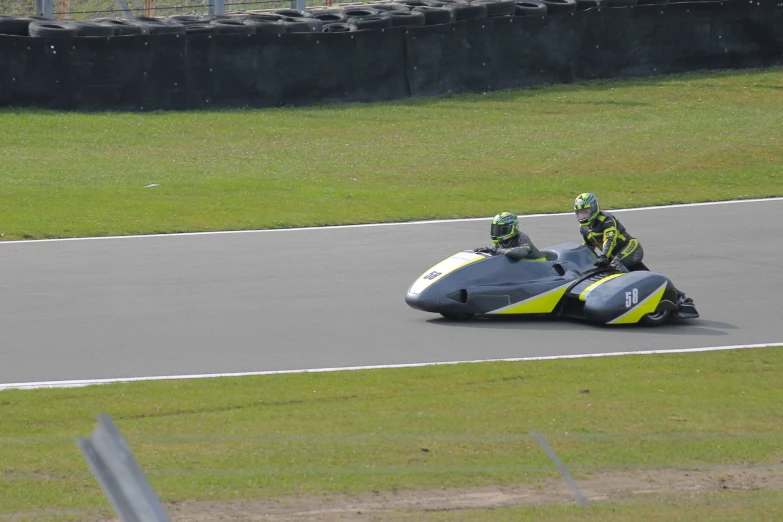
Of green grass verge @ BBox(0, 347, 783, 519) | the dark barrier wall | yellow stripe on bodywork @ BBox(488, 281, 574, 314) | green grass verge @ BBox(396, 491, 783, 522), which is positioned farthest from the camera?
the dark barrier wall

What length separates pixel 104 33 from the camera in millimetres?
24312

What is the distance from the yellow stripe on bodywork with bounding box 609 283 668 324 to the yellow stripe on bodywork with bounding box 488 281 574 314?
2.10ft

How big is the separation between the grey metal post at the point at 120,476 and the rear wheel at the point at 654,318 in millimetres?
8936

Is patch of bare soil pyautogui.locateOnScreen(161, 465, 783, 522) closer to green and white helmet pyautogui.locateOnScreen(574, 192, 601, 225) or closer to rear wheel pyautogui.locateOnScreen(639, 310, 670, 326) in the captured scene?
rear wheel pyautogui.locateOnScreen(639, 310, 670, 326)

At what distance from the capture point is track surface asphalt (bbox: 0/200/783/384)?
10922 mm

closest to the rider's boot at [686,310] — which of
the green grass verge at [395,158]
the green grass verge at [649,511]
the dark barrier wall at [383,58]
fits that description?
the green grass verge at [649,511]

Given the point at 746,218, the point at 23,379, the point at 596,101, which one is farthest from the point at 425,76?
the point at 23,379

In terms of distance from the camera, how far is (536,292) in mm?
12359

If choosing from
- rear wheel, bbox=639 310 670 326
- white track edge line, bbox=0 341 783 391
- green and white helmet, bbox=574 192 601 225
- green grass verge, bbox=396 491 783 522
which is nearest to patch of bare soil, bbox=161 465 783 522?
green grass verge, bbox=396 491 783 522

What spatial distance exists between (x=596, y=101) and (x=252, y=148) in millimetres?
8571

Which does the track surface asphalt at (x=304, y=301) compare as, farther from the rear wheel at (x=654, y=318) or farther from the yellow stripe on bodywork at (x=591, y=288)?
the yellow stripe on bodywork at (x=591, y=288)

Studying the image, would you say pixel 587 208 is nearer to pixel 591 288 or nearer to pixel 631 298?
pixel 591 288

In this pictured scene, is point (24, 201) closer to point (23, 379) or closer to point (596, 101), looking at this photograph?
point (23, 379)

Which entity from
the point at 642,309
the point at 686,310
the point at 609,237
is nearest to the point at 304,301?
the point at 609,237
